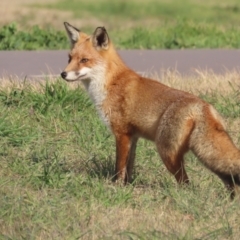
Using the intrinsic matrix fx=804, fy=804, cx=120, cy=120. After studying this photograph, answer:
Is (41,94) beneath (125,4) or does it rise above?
above

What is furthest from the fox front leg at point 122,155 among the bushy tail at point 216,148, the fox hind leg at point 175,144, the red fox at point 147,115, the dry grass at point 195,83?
the dry grass at point 195,83

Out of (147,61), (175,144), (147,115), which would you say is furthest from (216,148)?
(147,61)

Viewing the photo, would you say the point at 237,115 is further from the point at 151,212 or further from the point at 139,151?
the point at 151,212

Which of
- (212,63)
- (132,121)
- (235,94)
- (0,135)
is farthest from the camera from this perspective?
(212,63)

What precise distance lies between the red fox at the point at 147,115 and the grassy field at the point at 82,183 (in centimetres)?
25

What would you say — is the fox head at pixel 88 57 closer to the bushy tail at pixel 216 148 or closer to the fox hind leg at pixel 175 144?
the fox hind leg at pixel 175 144

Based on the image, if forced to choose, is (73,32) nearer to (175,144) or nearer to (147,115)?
(147,115)

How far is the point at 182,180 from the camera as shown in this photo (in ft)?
22.0

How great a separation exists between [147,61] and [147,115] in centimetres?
743

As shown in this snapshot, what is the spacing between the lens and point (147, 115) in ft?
22.8

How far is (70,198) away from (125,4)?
24.1 meters

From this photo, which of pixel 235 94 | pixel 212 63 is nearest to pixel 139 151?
pixel 235 94

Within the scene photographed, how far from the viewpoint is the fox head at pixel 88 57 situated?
7.21 metres

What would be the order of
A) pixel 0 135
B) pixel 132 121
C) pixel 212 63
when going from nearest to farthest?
pixel 132 121 → pixel 0 135 → pixel 212 63
